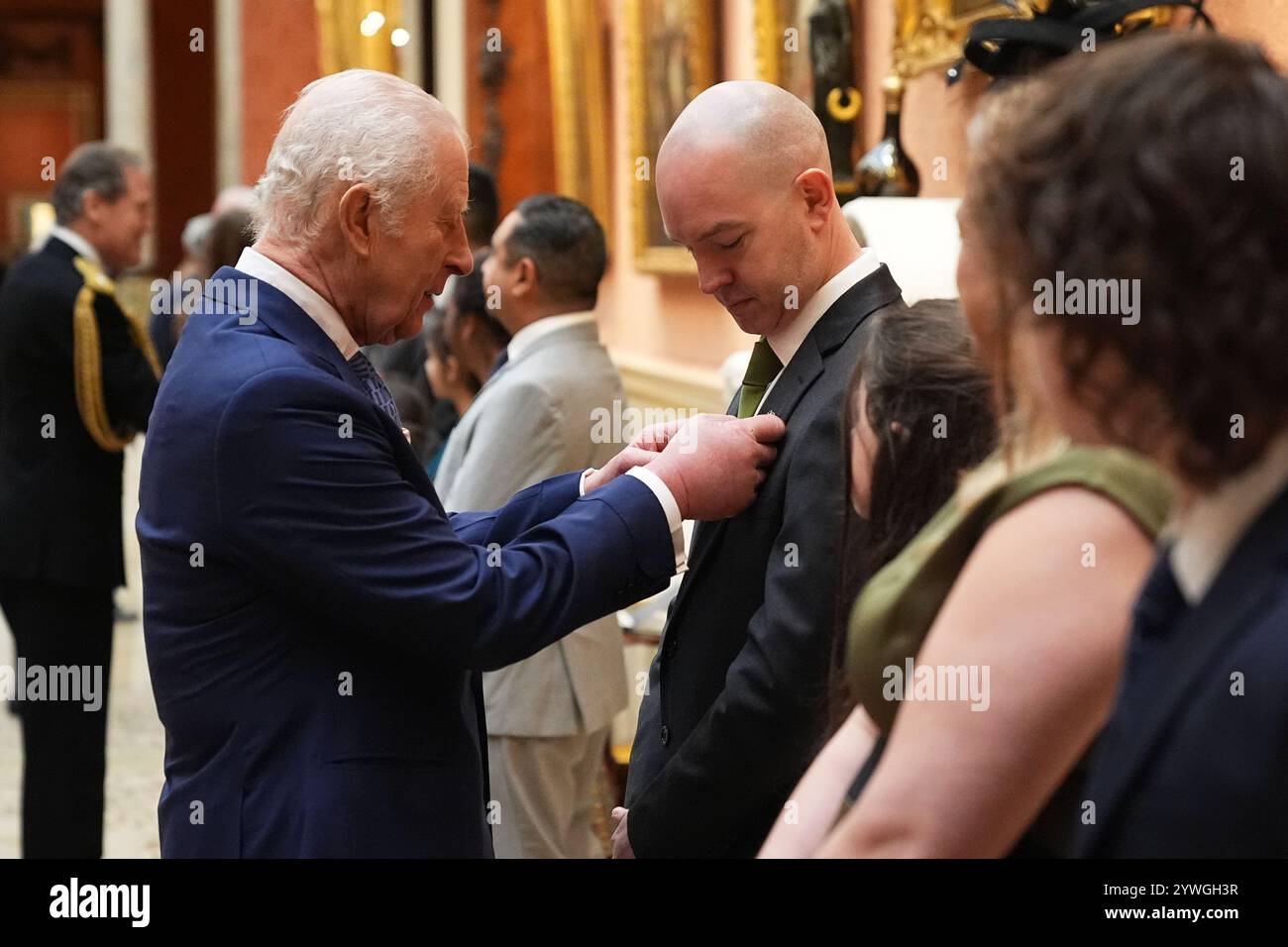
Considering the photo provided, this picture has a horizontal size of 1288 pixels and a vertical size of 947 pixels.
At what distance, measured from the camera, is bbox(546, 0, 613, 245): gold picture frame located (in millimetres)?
8633

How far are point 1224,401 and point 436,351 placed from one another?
4263 mm

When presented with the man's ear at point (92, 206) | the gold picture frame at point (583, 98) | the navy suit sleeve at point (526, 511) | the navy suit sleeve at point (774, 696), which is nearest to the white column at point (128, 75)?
the gold picture frame at point (583, 98)

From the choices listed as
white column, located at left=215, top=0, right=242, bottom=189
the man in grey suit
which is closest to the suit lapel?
the man in grey suit

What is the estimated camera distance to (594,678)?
14.2ft

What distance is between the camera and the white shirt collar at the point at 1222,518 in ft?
3.60

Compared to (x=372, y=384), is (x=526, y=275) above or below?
above

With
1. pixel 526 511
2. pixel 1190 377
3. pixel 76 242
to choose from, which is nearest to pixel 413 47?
pixel 76 242

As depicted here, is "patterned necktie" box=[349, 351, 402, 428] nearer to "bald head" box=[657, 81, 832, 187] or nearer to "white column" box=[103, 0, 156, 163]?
"bald head" box=[657, 81, 832, 187]

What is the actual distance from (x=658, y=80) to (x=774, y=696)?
508 cm

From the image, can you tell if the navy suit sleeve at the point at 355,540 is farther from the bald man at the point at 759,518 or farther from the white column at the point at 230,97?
the white column at the point at 230,97

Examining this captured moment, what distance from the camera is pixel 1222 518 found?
112cm

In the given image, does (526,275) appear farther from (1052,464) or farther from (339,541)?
(1052,464)

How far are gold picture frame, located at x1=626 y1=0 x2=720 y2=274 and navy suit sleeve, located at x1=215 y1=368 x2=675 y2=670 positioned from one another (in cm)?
400
